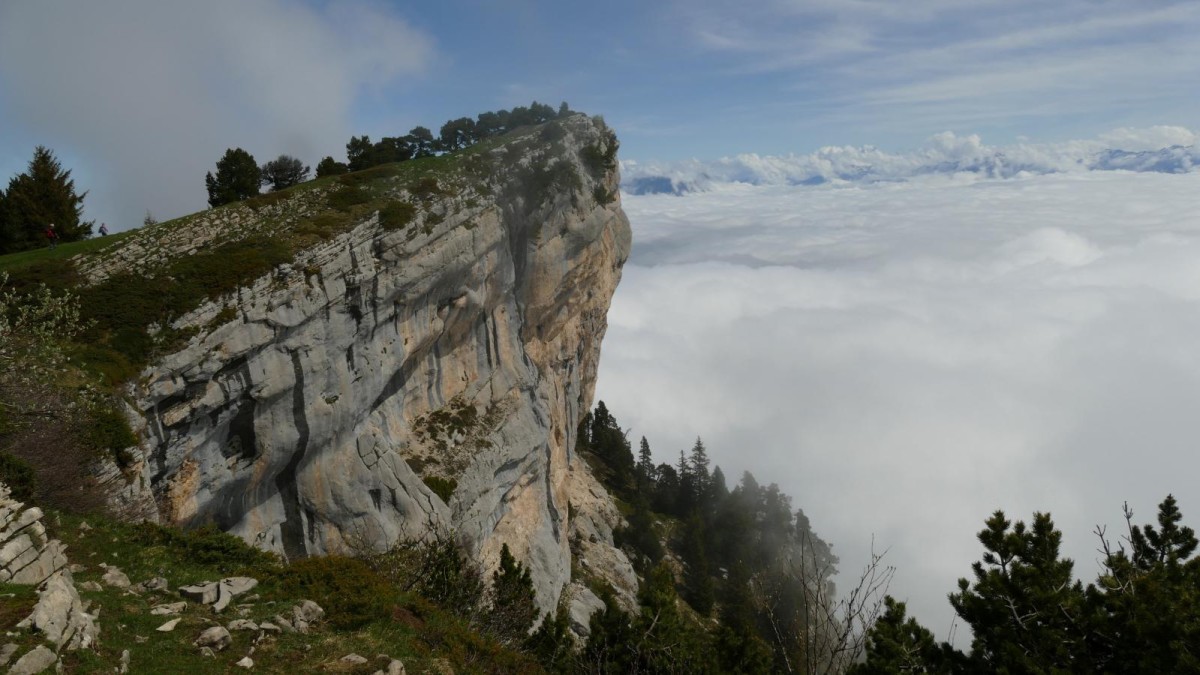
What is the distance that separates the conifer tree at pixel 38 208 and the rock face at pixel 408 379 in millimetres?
16899

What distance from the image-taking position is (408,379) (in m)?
41.4

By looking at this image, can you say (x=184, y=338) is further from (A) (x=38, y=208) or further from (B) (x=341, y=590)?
(A) (x=38, y=208)

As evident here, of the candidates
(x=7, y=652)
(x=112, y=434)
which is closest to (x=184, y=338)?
(x=112, y=434)

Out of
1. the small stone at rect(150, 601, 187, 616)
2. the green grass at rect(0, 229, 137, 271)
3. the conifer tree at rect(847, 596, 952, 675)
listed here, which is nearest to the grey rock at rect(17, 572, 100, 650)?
the small stone at rect(150, 601, 187, 616)

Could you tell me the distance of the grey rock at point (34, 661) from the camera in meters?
10.1

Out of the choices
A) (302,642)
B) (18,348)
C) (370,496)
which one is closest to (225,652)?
(302,642)

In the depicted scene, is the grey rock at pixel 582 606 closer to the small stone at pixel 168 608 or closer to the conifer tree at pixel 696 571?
the conifer tree at pixel 696 571

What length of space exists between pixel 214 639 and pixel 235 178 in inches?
1554

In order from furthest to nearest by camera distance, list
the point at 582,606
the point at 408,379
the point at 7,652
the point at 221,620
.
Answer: the point at 582,606
the point at 408,379
the point at 221,620
the point at 7,652

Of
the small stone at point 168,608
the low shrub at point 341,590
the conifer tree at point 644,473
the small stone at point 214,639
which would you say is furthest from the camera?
the conifer tree at point 644,473

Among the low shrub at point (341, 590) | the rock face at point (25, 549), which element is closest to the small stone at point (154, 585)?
the rock face at point (25, 549)

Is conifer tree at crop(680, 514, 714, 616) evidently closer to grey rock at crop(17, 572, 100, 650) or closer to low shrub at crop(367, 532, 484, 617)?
low shrub at crop(367, 532, 484, 617)

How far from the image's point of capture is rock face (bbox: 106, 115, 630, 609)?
1154 inches

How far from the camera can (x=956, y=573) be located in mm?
158500
